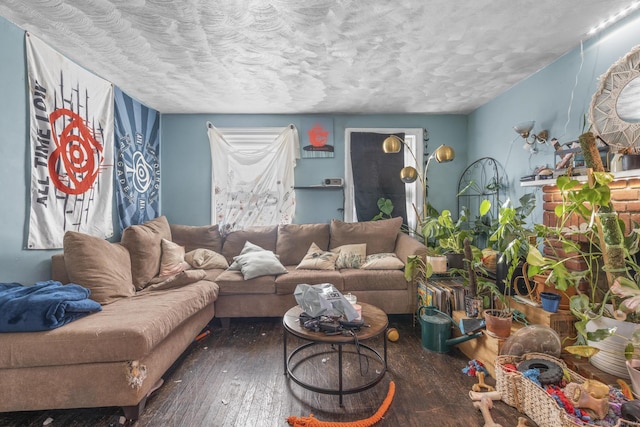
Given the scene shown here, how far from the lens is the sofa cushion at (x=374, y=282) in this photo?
2.91 m

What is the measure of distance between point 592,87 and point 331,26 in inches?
76.2

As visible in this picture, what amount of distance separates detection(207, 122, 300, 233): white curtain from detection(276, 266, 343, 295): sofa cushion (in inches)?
46.1

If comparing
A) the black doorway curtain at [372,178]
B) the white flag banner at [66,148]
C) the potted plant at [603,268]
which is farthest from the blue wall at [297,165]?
the potted plant at [603,268]

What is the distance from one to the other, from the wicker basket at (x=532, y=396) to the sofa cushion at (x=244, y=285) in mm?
1894

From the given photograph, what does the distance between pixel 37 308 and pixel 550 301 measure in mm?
3062

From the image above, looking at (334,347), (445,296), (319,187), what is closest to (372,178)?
(319,187)

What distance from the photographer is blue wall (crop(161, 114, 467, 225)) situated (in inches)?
156

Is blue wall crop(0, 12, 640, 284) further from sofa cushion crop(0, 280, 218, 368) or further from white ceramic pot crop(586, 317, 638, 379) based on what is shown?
white ceramic pot crop(586, 317, 638, 379)

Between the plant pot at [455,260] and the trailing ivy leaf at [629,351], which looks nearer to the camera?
the trailing ivy leaf at [629,351]

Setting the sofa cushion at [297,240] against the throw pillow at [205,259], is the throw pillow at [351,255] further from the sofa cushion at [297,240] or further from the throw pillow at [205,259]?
the throw pillow at [205,259]

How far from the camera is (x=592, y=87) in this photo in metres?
2.20

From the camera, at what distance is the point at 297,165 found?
4.01 meters

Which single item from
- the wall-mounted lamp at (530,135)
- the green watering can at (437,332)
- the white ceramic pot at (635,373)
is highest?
the wall-mounted lamp at (530,135)

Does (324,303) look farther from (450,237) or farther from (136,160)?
(136,160)
